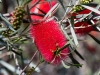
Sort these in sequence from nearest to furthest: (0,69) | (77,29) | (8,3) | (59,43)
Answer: (59,43) → (77,29) → (0,69) → (8,3)

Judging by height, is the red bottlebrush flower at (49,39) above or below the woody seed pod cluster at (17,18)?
below

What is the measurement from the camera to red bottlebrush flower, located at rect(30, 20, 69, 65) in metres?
0.96

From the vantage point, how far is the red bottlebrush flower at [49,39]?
37.6 inches

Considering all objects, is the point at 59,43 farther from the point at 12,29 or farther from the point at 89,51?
the point at 89,51

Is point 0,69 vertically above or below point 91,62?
above

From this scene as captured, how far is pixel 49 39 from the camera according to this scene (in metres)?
0.96

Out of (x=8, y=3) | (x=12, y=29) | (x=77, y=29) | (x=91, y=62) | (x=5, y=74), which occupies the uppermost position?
(x=12, y=29)

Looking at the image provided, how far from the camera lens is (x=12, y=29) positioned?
971 millimetres

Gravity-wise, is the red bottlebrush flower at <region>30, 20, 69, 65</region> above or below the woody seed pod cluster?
below

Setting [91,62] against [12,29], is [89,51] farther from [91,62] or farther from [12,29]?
[12,29]

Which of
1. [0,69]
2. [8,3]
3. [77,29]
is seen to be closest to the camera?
[77,29]

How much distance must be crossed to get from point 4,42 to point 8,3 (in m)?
1.17

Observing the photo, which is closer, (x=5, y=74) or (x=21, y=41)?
(x=21, y=41)

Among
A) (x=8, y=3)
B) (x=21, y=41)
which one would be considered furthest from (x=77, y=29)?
(x=8, y=3)
